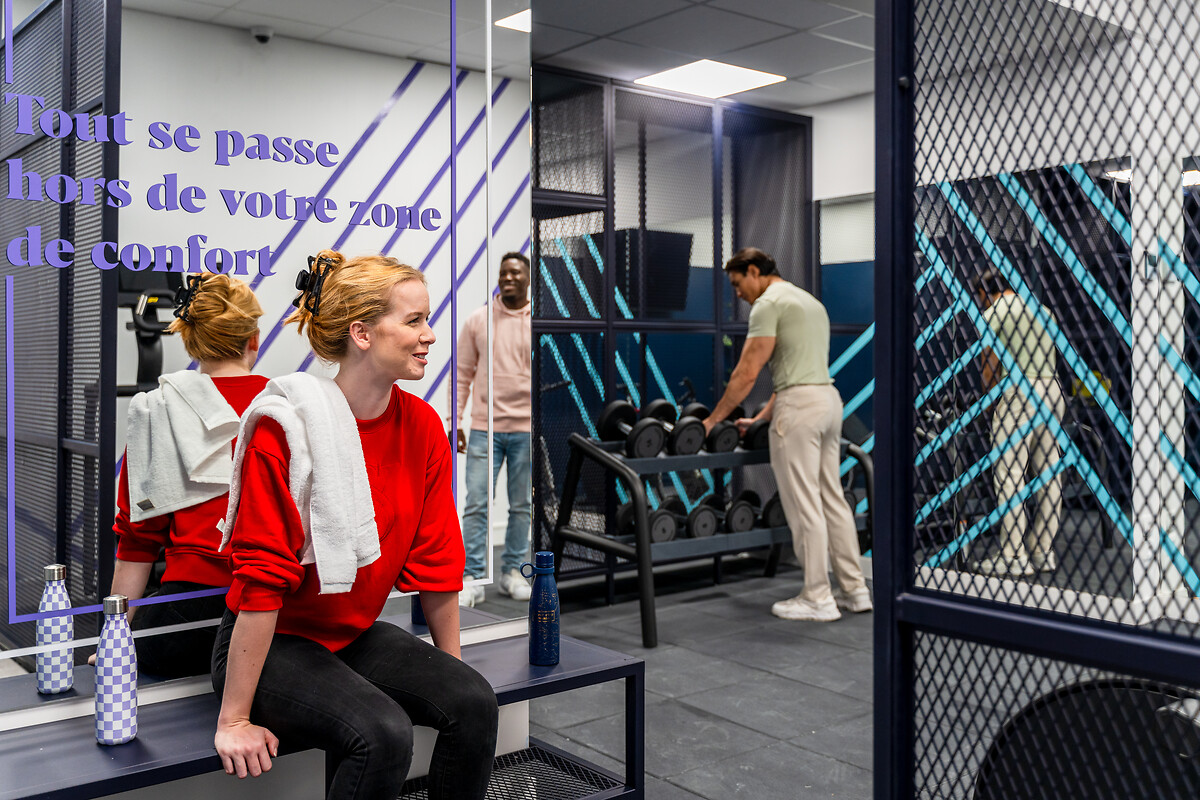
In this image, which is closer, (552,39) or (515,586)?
(515,586)

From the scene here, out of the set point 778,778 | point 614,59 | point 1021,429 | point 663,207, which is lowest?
point 778,778

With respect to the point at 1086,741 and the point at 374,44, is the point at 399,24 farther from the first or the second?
the point at 1086,741

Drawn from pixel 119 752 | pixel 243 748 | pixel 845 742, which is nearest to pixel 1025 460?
pixel 243 748

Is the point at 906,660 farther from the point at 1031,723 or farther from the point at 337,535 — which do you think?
the point at 337,535

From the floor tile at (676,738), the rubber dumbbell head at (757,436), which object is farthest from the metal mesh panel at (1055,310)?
the rubber dumbbell head at (757,436)

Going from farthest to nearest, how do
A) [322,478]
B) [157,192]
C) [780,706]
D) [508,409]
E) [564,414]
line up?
[564,414] → [508,409] → [780,706] → [157,192] → [322,478]

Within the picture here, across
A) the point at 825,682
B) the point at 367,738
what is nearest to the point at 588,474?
the point at 825,682

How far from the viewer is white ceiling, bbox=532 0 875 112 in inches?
190

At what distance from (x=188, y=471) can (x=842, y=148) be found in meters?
5.04

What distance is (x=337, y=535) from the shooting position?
1.94 m

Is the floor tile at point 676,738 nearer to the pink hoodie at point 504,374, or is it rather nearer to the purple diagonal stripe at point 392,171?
the pink hoodie at point 504,374

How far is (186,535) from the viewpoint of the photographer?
7.04 ft

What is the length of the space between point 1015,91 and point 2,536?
1.97m

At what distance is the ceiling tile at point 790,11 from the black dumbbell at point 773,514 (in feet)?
7.79
